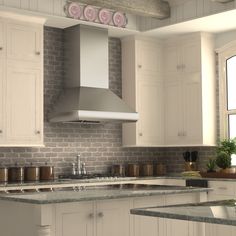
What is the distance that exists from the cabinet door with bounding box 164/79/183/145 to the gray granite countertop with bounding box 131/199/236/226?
4.28 metres

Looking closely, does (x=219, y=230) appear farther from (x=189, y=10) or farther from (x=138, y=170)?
(x=189, y=10)

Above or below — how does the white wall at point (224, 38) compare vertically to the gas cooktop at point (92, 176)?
above

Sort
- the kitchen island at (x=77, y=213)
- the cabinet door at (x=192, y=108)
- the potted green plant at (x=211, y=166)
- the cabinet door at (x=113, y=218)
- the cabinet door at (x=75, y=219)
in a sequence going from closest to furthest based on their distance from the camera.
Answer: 1. the kitchen island at (x=77, y=213)
2. the cabinet door at (x=75, y=219)
3. the cabinet door at (x=113, y=218)
4. the potted green plant at (x=211, y=166)
5. the cabinet door at (x=192, y=108)

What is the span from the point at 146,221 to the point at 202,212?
1.95 m

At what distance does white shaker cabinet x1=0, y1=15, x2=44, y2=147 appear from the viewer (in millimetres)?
6250

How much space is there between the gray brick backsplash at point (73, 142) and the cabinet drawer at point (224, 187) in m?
0.92

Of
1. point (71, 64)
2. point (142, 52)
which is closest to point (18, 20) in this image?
point (71, 64)

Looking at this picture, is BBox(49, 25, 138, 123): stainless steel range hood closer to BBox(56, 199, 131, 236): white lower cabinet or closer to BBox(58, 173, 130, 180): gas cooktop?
BBox(58, 173, 130, 180): gas cooktop

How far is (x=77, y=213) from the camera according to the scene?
4.21 metres

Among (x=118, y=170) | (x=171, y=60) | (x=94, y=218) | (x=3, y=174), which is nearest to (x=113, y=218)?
(x=94, y=218)

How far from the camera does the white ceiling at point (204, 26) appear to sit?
21.8ft

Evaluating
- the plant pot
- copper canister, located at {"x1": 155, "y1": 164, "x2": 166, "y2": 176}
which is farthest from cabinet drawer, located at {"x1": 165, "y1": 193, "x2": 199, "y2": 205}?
copper canister, located at {"x1": 155, "y1": 164, "x2": 166, "y2": 176}

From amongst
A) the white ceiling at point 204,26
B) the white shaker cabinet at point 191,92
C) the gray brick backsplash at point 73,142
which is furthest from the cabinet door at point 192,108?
the white ceiling at point 204,26

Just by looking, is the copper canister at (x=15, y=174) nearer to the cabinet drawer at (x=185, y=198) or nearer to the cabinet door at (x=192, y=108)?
the cabinet drawer at (x=185, y=198)
